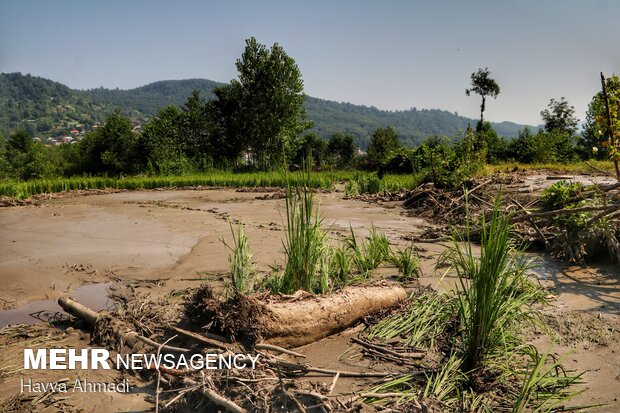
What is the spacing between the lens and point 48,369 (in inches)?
118


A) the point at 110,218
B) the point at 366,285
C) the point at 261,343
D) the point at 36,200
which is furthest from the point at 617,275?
the point at 36,200

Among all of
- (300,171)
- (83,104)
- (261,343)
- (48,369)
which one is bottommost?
(48,369)

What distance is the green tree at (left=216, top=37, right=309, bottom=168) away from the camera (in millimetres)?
32938

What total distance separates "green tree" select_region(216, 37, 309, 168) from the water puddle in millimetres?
28413

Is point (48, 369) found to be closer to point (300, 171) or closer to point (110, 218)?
point (300, 171)

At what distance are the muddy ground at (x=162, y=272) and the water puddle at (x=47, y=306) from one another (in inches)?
0.5

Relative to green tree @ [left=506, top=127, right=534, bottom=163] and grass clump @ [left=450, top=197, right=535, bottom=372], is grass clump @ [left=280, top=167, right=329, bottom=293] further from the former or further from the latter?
green tree @ [left=506, top=127, right=534, bottom=163]

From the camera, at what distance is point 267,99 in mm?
33375

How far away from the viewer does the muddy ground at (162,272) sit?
9.64 feet

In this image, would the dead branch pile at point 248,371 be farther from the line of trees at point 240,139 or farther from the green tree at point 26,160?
the green tree at point 26,160

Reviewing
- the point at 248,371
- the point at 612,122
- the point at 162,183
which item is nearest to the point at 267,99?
the point at 162,183

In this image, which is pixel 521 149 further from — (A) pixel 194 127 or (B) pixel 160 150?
(A) pixel 194 127

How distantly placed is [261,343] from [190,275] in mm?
2523

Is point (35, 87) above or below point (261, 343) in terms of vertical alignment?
above
